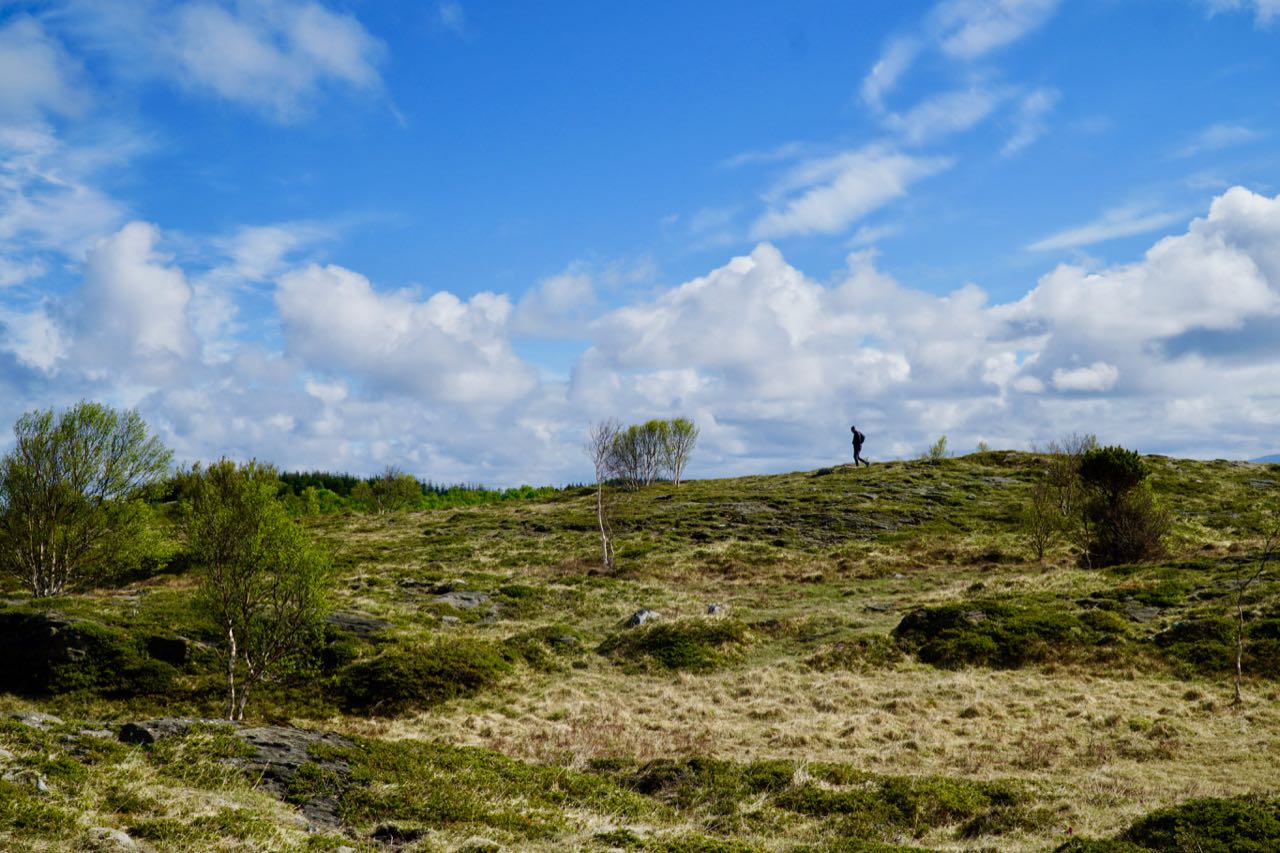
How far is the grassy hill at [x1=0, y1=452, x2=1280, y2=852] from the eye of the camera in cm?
995

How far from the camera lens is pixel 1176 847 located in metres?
9.77

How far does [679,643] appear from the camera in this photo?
2969 centimetres

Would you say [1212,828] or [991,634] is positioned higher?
[1212,828]

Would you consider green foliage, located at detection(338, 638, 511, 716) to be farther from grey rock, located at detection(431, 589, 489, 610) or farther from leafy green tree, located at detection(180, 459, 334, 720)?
grey rock, located at detection(431, 589, 489, 610)

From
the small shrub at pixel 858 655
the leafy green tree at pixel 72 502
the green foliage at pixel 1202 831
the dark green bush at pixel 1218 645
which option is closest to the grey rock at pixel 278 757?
the green foliage at pixel 1202 831

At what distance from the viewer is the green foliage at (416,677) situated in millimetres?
24109

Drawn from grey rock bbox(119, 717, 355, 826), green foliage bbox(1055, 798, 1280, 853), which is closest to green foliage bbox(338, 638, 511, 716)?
grey rock bbox(119, 717, 355, 826)

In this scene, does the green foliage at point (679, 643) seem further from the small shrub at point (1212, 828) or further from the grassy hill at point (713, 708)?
the small shrub at point (1212, 828)

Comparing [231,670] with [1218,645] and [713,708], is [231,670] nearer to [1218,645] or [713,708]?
[713,708]

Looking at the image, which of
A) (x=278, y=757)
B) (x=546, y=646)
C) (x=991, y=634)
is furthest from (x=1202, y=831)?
(x=546, y=646)

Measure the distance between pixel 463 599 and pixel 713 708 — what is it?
754 inches

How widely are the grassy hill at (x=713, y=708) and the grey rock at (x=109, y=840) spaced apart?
5cm

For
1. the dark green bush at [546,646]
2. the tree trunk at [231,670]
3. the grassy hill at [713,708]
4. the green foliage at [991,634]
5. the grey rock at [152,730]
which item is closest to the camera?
the grassy hill at [713,708]

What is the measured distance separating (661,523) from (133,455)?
3709 cm
